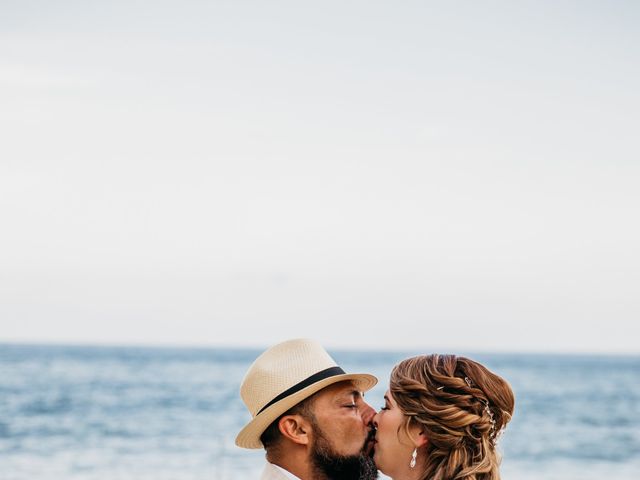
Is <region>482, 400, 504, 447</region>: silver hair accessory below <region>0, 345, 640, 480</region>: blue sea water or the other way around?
the other way around

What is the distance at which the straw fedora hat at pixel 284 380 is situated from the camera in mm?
3436

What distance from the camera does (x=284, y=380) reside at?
350 cm

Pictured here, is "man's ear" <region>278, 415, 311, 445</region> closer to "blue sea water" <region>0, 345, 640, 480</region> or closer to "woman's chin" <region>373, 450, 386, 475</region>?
"woman's chin" <region>373, 450, 386, 475</region>

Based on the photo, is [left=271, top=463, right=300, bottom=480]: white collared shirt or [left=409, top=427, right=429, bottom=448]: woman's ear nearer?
[left=409, top=427, right=429, bottom=448]: woman's ear

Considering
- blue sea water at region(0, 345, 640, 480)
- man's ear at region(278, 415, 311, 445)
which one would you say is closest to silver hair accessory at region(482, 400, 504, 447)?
man's ear at region(278, 415, 311, 445)

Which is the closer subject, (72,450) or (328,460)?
(328,460)

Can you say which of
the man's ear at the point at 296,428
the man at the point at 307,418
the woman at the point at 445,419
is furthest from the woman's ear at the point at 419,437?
the man's ear at the point at 296,428

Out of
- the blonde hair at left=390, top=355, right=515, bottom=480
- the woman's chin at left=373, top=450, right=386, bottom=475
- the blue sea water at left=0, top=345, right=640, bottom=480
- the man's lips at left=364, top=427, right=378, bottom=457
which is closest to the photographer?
the blonde hair at left=390, top=355, right=515, bottom=480

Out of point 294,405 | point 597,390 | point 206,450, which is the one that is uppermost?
point 294,405

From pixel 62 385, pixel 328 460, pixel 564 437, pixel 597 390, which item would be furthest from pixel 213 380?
pixel 328 460

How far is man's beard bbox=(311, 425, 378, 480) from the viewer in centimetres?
346

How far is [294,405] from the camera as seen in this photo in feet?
11.5

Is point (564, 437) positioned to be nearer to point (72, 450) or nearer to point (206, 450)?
point (206, 450)

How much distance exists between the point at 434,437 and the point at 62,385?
101 feet
